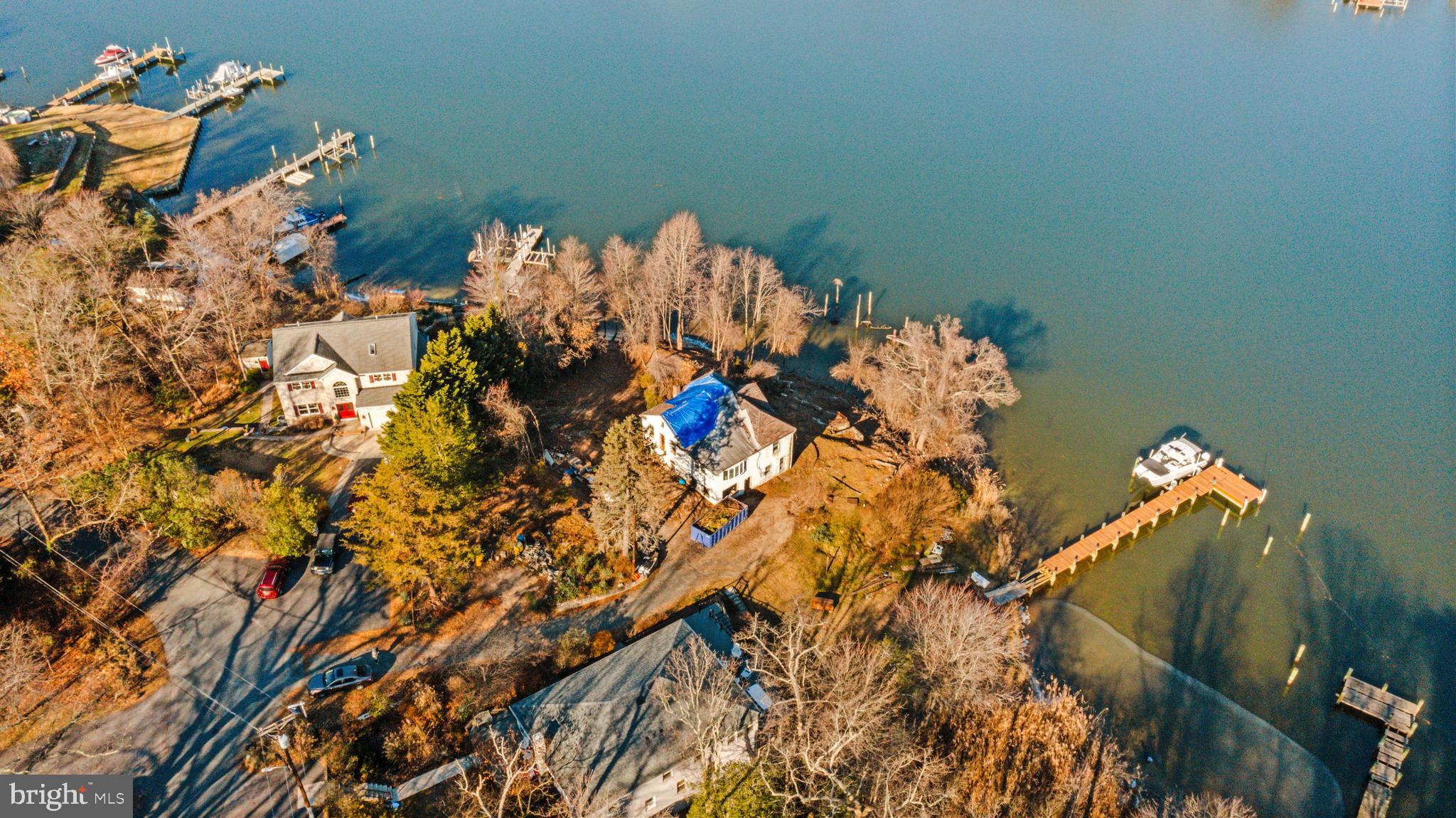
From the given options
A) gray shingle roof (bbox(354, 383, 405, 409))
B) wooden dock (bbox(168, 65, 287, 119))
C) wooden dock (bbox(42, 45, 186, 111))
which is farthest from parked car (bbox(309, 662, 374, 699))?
wooden dock (bbox(42, 45, 186, 111))

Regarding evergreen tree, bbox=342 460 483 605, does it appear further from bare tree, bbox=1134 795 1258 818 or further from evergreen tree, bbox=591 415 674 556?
bare tree, bbox=1134 795 1258 818

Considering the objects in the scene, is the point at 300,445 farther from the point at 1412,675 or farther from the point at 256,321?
the point at 1412,675

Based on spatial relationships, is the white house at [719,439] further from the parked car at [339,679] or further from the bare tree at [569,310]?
the parked car at [339,679]

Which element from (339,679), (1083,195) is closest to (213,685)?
(339,679)

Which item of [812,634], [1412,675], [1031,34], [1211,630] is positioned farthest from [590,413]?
[1031,34]

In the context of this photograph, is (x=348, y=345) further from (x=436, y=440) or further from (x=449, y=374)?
(x=436, y=440)

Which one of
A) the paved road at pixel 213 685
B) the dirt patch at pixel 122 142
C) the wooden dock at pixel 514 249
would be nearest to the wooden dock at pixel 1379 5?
the wooden dock at pixel 514 249
